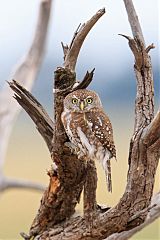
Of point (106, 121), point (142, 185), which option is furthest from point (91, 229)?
point (106, 121)

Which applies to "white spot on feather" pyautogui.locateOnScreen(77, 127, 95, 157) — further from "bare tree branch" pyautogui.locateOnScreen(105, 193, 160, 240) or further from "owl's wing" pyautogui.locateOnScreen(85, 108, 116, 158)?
"bare tree branch" pyautogui.locateOnScreen(105, 193, 160, 240)

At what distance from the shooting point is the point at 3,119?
5.90 feet

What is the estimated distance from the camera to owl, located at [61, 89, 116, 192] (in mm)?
988

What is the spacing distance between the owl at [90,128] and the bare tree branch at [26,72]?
2.59ft

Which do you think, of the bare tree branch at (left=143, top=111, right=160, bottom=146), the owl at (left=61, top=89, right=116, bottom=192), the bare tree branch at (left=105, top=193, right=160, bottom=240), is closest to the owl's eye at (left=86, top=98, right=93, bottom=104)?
the owl at (left=61, top=89, right=116, bottom=192)

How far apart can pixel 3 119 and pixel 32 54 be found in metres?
0.24

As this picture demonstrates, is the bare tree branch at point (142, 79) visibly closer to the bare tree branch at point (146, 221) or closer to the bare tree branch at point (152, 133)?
the bare tree branch at point (152, 133)

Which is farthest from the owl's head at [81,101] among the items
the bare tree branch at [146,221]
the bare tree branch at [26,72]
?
the bare tree branch at [26,72]

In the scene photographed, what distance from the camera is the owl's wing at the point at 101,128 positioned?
0.99 meters

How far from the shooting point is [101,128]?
990mm

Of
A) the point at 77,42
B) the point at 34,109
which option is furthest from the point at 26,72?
the point at 77,42

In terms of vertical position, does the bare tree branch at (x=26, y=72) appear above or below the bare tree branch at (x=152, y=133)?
above

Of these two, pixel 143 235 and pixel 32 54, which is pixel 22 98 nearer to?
pixel 32 54

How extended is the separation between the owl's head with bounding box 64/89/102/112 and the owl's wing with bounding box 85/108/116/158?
15 mm
